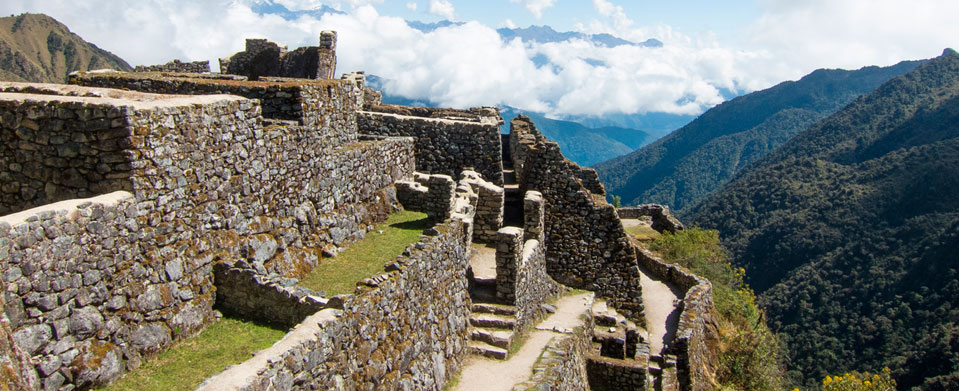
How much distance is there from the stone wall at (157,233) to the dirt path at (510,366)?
328 cm

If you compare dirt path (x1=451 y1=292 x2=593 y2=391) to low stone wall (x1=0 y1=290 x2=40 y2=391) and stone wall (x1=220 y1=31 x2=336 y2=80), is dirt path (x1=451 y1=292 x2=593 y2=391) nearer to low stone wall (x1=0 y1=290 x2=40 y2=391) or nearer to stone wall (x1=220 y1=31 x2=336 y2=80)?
low stone wall (x1=0 y1=290 x2=40 y2=391)

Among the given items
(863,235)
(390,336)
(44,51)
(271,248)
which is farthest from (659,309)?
(44,51)

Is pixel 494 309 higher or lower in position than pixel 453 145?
lower

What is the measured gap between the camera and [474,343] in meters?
12.6

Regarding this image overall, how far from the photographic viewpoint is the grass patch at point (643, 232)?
111 ft

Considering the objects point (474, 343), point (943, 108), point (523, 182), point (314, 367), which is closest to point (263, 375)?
point (314, 367)

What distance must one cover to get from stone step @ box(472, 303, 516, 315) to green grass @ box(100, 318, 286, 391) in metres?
5.06

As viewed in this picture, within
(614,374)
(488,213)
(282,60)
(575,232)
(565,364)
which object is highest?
(282,60)

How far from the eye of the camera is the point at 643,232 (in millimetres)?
35281

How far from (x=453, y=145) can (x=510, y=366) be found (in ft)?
25.9

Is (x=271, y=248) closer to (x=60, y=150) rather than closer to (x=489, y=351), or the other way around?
(x=60, y=150)

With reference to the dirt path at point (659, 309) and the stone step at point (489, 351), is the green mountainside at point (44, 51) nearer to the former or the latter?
the dirt path at point (659, 309)

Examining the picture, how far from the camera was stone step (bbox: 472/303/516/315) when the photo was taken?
522 inches

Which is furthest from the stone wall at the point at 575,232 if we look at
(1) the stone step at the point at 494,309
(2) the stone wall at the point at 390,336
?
(2) the stone wall at the point at 390,336
